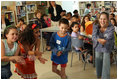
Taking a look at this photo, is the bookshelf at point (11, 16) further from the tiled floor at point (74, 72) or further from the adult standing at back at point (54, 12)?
the tiled floor at point (74, 72)

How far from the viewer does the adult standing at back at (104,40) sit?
8.22 ft

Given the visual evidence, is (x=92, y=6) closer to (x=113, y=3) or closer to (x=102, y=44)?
(x=113, y=3)

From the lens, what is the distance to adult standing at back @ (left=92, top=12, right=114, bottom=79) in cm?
251

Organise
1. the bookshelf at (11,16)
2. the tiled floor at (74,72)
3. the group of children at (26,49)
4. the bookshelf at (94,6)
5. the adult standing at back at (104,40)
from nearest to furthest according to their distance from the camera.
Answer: the group of children at (26,49), the adult standing at back at (104,40), the tiled floor at (74,72), the bookshelf at (11,16), the bookshelf at (94,6)

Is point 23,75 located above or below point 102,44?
below

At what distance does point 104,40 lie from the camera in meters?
2.48

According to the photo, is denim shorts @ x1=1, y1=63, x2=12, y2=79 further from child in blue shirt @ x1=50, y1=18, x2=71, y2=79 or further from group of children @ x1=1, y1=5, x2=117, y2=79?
child in blue shirt @ x1=50, y1=18, x2=71, y2=79

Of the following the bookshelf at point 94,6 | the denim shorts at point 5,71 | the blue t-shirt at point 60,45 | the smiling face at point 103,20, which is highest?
the bookshelf at point 94,6

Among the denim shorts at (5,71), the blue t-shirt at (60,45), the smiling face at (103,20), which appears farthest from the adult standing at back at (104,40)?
the denim shorts at (5,71)

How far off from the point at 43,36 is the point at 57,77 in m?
2.30

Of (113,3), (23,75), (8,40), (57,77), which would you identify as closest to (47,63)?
(57,77)

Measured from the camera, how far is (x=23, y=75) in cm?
221

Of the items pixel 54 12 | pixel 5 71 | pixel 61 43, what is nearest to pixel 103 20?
pixel 61 43

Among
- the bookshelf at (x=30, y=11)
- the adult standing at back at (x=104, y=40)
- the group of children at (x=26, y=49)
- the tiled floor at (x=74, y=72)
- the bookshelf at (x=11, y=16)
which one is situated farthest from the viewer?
the bookshelf at (x=30, y=11)
